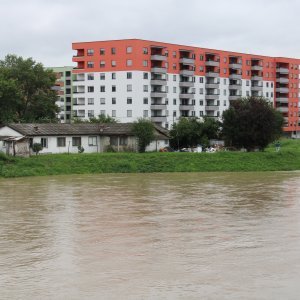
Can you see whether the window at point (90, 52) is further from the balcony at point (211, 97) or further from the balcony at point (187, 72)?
the balcony at point (211, 97)

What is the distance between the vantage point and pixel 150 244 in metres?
18.3

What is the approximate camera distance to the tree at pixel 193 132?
6894cm

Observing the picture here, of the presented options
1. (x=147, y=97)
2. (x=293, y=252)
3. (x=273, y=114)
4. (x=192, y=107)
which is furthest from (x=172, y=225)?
(x=192, y=107)

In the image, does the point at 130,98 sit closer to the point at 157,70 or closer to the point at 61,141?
the point at 157,70

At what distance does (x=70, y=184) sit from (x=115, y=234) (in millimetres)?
21257

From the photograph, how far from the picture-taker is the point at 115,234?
66.5 feet

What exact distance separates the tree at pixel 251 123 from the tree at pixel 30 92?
1205 inches

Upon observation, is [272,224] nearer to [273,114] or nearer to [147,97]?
[273,114]

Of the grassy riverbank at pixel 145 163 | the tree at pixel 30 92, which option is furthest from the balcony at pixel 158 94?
the grassy riverbank at pixel 145 163

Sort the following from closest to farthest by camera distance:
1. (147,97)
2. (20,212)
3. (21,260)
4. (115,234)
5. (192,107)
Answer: (21,260) < (115,234) < (20,212) < (147,97) < (192,107)

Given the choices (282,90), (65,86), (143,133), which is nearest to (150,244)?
(143,133)

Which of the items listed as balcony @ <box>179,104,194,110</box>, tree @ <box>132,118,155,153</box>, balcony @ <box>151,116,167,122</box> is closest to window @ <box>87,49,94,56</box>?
balcony @ <box>151,116,167,122</box>

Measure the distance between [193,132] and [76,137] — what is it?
14.0 meters

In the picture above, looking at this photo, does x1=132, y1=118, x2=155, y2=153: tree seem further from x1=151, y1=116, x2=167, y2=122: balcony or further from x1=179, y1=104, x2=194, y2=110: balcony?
x1=179, y1=104, x2=194, y2=110: balcony
